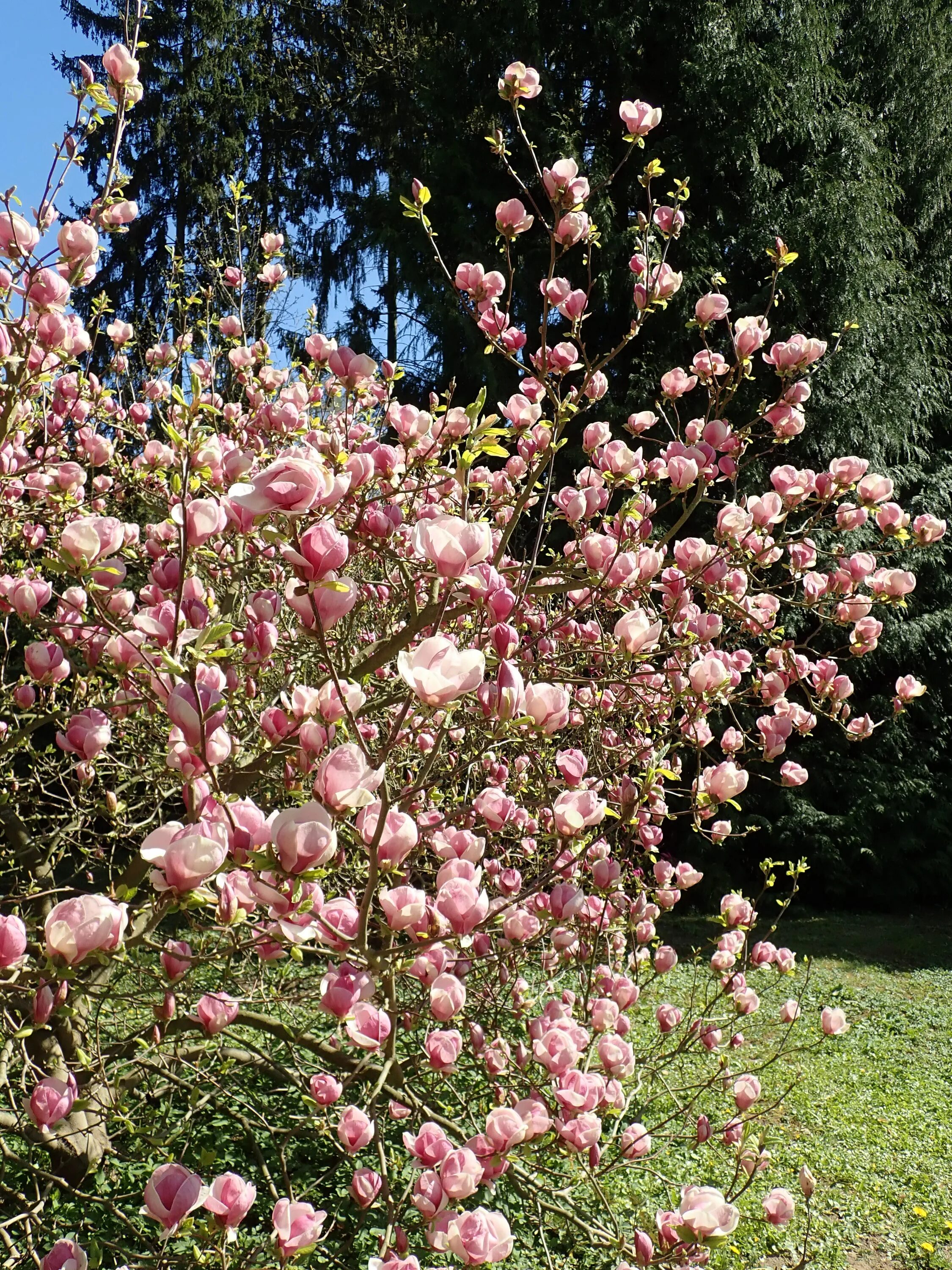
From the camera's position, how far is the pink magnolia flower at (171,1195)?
3.64 ft

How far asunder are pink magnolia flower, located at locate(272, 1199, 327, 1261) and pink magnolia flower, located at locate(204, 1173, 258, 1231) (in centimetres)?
4

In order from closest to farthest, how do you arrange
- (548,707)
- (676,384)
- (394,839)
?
1. (394,839)
2. (548,707)
3. (676,384)

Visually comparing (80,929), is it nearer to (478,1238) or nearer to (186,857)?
(186,857)

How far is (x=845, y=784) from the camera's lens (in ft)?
25.6

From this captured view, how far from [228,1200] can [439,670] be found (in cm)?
77

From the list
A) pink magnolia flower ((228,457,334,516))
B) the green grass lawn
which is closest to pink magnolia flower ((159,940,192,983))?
pink magnolia flower ((228,457,334,516))

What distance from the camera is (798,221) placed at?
7.12m

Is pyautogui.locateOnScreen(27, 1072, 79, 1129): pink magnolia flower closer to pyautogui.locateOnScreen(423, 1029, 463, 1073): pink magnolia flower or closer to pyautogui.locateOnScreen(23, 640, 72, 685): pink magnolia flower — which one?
pyautogui.locateOnScreen(423, 1029, 463, 1073): pink magnolia flower

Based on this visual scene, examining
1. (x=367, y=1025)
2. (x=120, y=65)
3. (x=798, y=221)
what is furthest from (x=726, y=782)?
(x=798, y=221)

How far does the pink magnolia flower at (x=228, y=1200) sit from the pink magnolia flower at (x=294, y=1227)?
0.04m

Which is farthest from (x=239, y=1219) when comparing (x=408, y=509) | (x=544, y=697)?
(x=408, y=509)

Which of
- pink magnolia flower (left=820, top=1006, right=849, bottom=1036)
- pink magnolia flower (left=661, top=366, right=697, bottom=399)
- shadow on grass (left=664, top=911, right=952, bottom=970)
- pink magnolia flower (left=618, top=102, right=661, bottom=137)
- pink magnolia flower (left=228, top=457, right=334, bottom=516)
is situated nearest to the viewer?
pink magnolia flower (left=228, top=457, right=334, bottom=516)

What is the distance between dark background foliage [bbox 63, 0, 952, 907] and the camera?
23.6ft

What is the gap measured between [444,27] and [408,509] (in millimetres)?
7574
